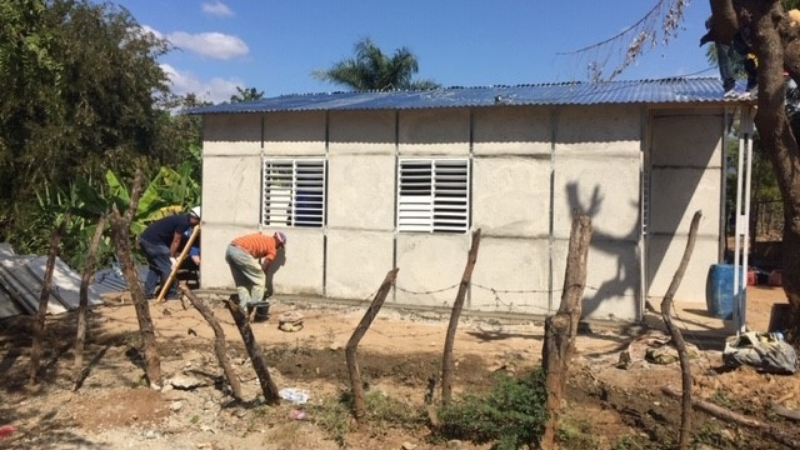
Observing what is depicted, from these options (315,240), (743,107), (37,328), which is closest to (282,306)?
(315,240)

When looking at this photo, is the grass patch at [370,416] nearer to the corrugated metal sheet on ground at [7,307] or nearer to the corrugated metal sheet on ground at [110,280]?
the corrugated metal sheet on ground at [7,307]

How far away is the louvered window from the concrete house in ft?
0.07

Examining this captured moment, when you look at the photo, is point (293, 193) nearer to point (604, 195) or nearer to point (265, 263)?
point (265, 263)

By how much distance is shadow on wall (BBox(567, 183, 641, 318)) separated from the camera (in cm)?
976

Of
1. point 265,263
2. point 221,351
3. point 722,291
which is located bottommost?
point 221,351

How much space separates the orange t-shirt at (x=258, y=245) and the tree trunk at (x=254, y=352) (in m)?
4.38

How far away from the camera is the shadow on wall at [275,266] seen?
1177cm

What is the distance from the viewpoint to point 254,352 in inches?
237

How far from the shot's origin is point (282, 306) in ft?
37.2

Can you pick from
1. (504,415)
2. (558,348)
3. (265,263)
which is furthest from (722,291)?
(265,263)

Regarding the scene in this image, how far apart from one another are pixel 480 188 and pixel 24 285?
723cm

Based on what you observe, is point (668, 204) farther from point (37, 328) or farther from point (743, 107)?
point (37, 328)

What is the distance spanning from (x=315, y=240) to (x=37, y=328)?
5076 millimetres

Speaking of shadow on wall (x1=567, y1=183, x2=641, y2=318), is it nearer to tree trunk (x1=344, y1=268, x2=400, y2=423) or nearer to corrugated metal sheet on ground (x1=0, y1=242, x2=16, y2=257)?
tree trunk (x1=344, y1=268, x2=400, y2=423)
